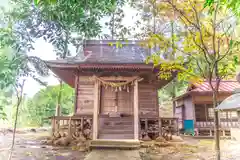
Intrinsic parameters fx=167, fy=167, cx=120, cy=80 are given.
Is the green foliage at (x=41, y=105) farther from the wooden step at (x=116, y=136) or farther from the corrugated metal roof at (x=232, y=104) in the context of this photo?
the corrugated metal roof at (x=232, y=104)

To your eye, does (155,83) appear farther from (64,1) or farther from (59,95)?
(59,95)

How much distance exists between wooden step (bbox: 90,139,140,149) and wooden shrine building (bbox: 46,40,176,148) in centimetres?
42

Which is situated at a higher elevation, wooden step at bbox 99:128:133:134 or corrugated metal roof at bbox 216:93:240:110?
corrugated metal roof at bbox 216:93:240:110

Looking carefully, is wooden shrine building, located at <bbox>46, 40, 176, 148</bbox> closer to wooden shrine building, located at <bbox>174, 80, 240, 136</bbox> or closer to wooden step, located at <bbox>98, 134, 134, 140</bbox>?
wooden step, located at <bbox>98, 134, 134, 140</bbox>

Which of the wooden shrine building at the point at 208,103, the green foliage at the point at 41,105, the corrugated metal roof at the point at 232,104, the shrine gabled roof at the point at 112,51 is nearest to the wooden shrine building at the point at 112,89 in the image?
the shrine gabled roof at the point at 112,51

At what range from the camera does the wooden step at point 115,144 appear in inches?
254

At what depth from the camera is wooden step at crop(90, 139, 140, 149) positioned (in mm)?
6457

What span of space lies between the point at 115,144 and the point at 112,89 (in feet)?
13.0

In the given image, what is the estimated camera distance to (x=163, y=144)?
285 inches

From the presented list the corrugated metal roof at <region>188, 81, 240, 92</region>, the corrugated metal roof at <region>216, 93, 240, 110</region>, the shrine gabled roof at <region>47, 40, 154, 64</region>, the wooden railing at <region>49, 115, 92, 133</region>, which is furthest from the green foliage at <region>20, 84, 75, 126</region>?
the corrugated metal roof at <region>216, 93, 240, 110</region>

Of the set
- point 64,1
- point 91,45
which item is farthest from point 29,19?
point 91,45

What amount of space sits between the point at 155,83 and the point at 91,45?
203 inches

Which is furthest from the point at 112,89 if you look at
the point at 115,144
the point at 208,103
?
the point at 208,103

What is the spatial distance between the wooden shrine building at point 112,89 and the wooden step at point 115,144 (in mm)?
421
